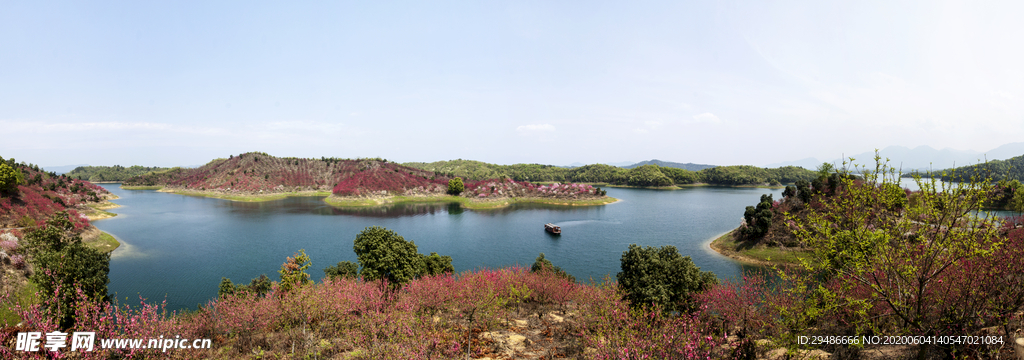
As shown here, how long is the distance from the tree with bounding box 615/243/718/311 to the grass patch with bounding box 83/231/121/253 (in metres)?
66.3

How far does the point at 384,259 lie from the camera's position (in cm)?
2891

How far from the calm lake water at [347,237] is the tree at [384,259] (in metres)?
17.9

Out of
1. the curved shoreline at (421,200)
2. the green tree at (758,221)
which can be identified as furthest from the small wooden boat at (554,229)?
the curved shoreline at (421,200)

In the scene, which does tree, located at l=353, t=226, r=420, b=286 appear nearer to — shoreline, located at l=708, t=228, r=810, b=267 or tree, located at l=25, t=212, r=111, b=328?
tree, located at l=25, t=212, r=111, b=328

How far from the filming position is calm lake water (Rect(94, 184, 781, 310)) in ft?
144

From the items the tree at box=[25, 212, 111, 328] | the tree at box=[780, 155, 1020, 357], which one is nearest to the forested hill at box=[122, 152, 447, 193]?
the tree at box=[25, 212, 111, 328]

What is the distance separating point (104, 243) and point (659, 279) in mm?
73679

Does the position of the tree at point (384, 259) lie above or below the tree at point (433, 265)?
above

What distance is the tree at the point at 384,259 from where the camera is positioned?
29.2 metres

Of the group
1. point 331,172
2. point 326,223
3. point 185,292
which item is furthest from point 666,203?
point 331,172

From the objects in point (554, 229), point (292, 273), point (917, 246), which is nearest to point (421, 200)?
point (554, 229)

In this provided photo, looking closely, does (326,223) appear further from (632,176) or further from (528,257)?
(632,176)

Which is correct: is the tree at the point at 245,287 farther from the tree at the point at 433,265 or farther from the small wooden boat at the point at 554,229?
the small wooden boat at the point at 554,229

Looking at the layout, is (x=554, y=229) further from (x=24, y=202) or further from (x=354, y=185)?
(x=354, y=185)
